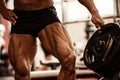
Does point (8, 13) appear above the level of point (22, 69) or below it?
above

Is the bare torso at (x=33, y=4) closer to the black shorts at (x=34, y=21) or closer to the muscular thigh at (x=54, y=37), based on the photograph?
the black shorts at (x=34, y=21)

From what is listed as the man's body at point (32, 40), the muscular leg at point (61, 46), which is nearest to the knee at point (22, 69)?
the man's body at point (32, 40)

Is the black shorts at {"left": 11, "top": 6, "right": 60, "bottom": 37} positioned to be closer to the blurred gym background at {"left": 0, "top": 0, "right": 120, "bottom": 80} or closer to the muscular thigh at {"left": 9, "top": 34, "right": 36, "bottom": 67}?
the muscular thigh at {"left": 9, "top": 34, "right": 36, "bottom": 67}

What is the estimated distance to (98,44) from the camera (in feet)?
7.54

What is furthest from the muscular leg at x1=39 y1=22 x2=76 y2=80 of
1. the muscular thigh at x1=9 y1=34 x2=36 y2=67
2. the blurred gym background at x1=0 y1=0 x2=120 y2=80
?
the blurred gym background at x1=0 y1=0 x2=120 y2=80

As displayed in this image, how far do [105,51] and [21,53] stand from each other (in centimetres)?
61

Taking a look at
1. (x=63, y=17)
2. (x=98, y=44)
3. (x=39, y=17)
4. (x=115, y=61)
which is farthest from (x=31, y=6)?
(x=63, y=17)

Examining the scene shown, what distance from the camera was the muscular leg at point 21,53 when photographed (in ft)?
7.27

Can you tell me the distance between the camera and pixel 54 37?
2189 mm

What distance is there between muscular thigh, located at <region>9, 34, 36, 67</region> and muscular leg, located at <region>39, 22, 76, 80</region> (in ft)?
0.33

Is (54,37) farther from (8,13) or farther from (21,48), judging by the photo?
(8,13)

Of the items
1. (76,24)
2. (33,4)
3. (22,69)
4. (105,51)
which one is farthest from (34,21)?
(76,24)

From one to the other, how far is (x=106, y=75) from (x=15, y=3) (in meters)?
0.87

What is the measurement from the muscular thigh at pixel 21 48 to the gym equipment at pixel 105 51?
1.49ft
